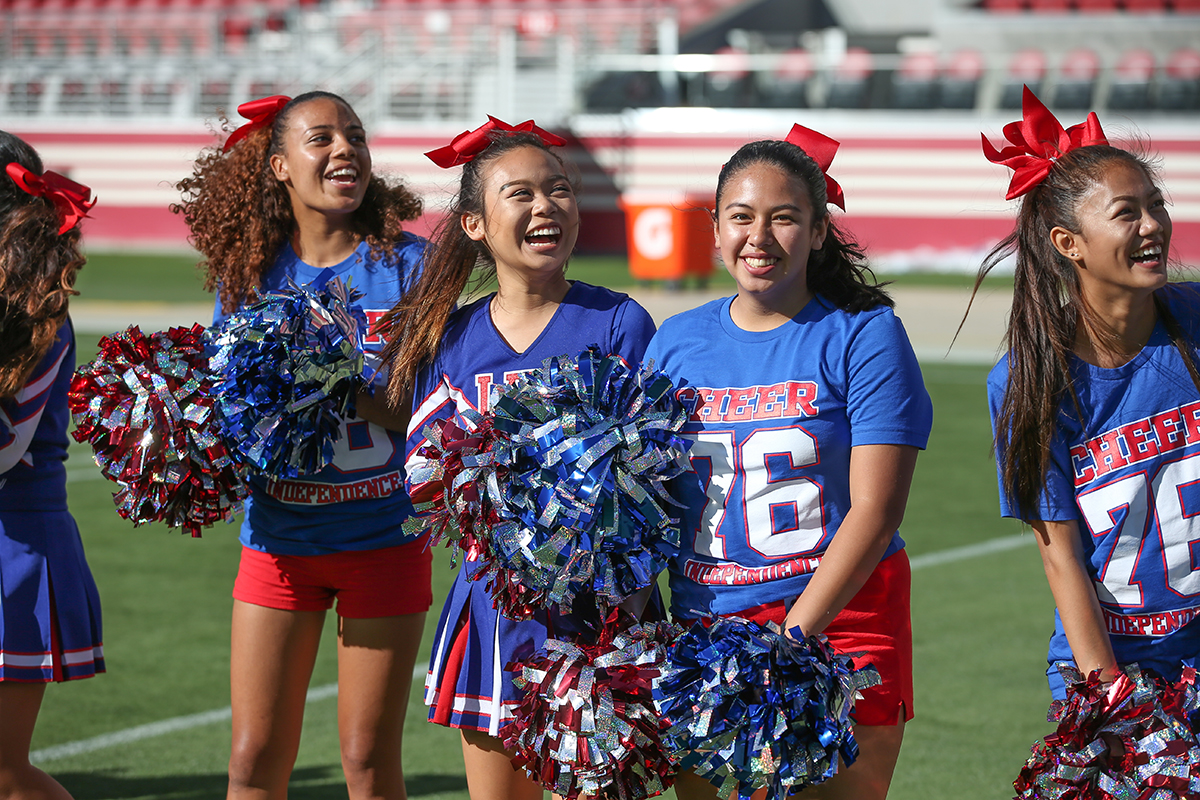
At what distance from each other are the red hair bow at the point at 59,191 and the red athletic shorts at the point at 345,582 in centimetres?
79

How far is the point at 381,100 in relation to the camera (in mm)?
21766

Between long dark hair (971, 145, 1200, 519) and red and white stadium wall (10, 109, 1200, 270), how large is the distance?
15.5m

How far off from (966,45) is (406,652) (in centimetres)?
2206

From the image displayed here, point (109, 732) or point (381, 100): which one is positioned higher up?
point (381, 100)

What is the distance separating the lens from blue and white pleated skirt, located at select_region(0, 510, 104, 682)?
261 cm

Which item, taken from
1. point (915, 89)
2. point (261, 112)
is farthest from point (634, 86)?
point (261, 112)

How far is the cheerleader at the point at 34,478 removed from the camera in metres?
2.60

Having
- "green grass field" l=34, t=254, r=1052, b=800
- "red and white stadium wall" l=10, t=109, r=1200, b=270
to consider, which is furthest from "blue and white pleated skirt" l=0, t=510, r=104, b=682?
"red and white stadium wall" l=10, t=109, r=1200, b=270

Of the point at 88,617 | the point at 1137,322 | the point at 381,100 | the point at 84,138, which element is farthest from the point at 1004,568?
the point at 84,138

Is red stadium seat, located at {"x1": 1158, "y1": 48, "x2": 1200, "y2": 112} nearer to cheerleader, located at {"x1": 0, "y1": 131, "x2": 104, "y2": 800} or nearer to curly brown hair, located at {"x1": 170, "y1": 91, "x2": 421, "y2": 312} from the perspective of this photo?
curly brown hair, located at {"x1": 170, "y1": 91, "x2": 421, "y2": 312}

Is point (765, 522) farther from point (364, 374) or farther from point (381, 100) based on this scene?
point (381, 100)

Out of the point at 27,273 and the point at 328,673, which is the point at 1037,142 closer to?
the point at 27,273

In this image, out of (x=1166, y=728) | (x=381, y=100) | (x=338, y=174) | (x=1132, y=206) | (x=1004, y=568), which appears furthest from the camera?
(x=381, y=100)

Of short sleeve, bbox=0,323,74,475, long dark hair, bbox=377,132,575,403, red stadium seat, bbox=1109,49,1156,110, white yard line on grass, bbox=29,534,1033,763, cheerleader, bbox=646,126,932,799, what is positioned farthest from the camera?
red stadium seat, bbox=1109,49,1156,110
